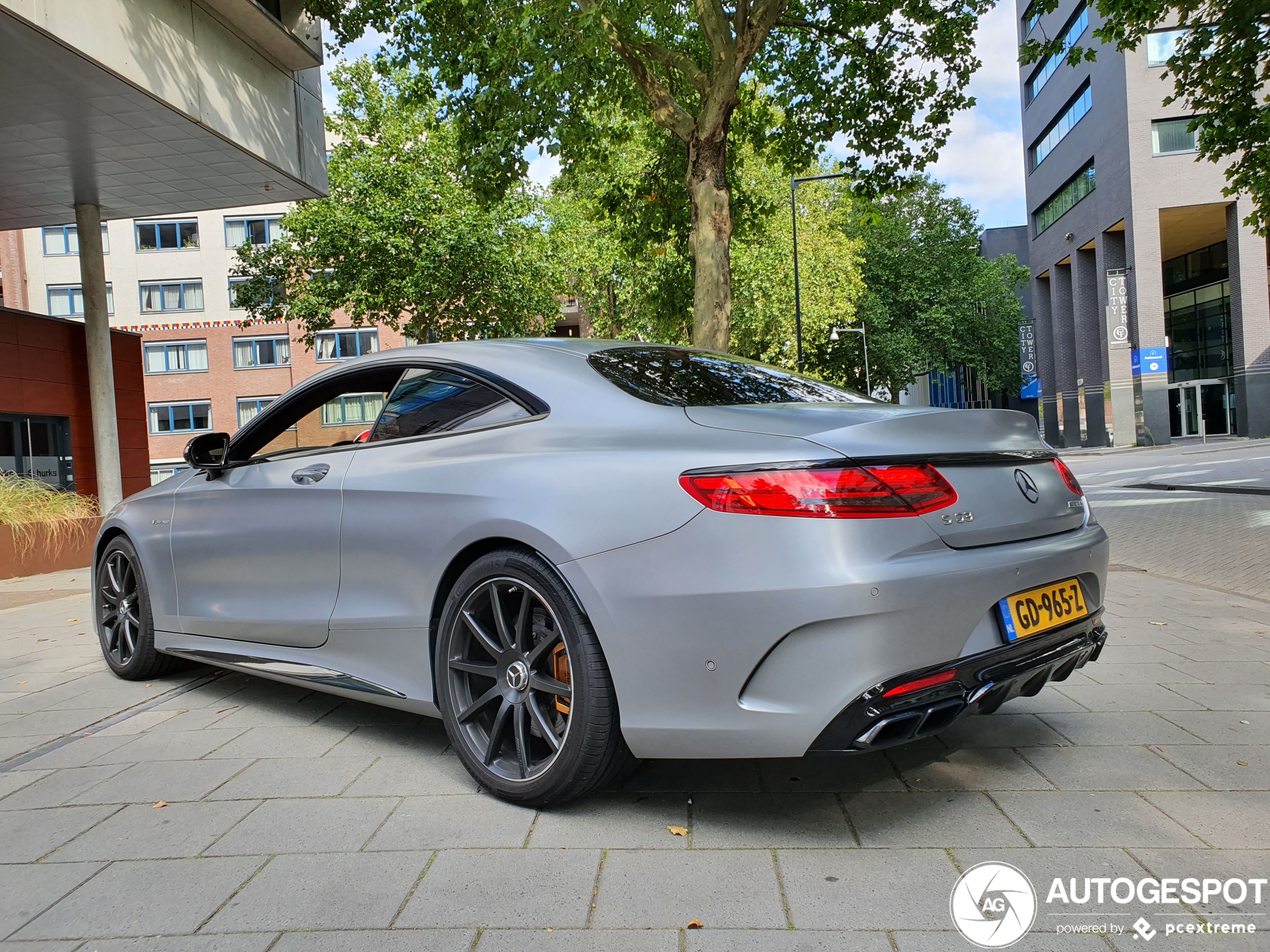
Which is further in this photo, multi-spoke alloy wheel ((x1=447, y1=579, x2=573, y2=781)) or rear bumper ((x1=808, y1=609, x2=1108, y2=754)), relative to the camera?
multi-spoke alloy wheel ((x1=447, y1=579, x2=573, y2=781))

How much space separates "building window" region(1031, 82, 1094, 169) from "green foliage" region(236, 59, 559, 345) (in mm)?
26052

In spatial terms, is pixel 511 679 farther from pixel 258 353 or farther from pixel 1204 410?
pixel 258 353

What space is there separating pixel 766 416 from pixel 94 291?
15.3 m

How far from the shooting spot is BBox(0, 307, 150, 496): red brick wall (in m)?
15.0

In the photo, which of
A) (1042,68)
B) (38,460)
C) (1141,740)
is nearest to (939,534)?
(1141,740)

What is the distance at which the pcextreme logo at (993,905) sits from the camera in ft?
7.01

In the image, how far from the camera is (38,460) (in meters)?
15.7

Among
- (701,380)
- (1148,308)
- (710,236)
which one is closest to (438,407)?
(701,380)

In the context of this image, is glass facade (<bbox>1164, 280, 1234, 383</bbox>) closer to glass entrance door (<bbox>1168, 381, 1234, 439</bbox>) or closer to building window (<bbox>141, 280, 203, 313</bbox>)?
glass entrance door (<bbox>1168, 381, 1234, 439</bbox>)

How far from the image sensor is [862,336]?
48125 millimetres

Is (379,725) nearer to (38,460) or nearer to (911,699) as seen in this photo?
(911,699)

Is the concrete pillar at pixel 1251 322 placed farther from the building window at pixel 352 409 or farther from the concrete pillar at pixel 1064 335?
the building window at pixel 352 409

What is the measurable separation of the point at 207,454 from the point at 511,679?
2.23m

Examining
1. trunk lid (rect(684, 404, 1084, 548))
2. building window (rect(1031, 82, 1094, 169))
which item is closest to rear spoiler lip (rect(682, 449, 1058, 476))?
trunk lid (rect(684, 404, 1084, 548))
